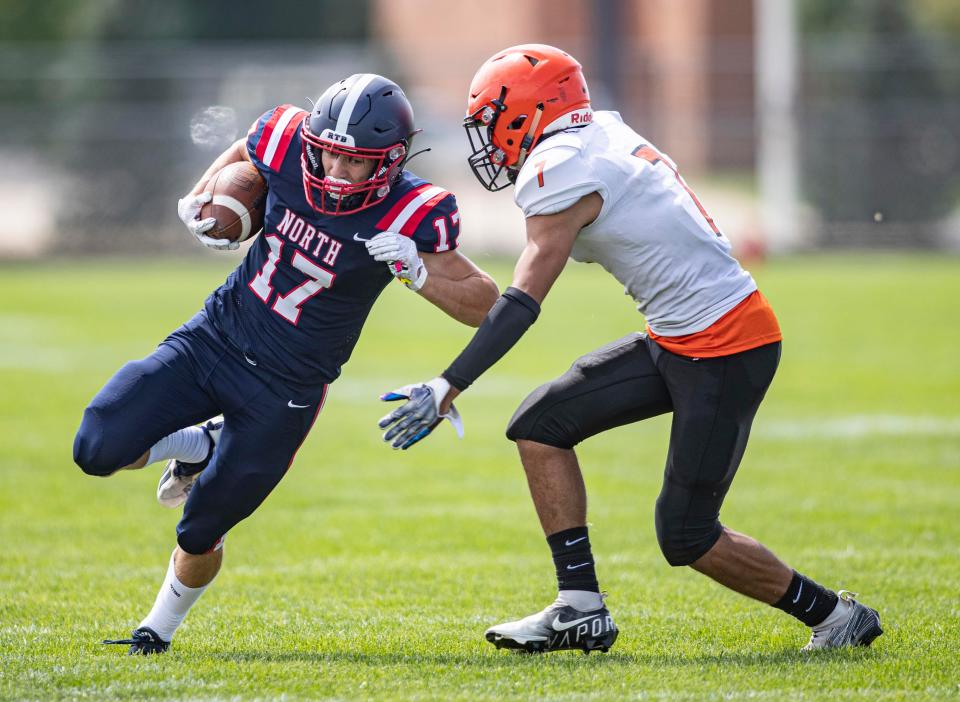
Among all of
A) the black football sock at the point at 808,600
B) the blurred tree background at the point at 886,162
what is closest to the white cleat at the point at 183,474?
the black football sock at the point at 808,600

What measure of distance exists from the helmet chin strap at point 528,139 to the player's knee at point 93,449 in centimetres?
155

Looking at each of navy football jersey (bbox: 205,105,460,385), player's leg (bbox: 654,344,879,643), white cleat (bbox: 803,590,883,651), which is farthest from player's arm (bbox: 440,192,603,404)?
white cleat (bbox: 803,590,883,651)

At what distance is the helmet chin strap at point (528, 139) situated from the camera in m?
4.10

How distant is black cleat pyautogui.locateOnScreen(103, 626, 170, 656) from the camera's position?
416 centimetres

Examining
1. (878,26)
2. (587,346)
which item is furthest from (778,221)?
(587,346)

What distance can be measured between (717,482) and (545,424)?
56 cm

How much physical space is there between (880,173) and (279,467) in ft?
57.0

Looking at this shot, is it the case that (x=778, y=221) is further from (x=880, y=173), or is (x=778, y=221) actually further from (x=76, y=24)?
(x=76, y=24)

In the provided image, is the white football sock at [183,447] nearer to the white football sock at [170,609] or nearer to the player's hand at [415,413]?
the white football sock at [170,609]

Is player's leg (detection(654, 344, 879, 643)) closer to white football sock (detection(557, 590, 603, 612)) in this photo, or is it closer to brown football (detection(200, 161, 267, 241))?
white football sock (detection(557, 590, 603, 612))

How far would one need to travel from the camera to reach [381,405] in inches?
376

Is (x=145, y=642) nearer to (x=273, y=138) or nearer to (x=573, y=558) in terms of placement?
(x=573, y=558)

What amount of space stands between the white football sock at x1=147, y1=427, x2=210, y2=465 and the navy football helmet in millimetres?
901

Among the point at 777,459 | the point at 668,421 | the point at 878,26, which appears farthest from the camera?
the point at 878,26
